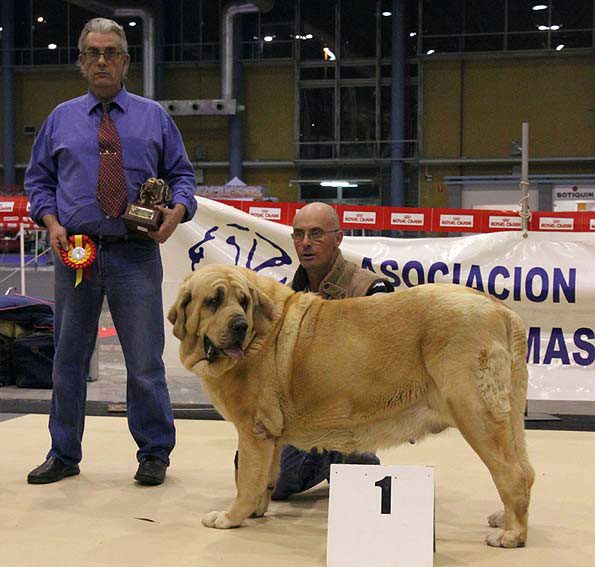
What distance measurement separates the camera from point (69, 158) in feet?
12.3

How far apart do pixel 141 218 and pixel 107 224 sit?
0.61 feet

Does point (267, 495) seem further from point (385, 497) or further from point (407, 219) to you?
point (407, 219)

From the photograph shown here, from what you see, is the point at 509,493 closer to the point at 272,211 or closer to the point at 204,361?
the point at 204,361

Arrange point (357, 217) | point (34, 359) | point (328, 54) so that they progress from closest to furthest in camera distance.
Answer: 1. point (34, 359)
2. point (357, 217)
3. point (328, 54)

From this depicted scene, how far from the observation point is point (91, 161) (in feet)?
12.1

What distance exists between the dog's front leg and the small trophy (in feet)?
3.57

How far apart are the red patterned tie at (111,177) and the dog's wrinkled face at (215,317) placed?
0.84 metres

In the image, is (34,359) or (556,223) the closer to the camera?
(34,359)

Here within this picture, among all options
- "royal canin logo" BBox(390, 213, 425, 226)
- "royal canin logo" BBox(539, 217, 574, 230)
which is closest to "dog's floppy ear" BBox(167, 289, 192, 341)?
"royal canin logo" BBox(390, 213, 425, 226)

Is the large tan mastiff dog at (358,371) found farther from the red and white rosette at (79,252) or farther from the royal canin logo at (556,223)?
the royal canin logo at (556,223)

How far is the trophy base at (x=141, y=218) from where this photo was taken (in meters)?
3.62

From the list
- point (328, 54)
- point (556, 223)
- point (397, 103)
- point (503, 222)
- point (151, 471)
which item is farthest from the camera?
point (328, 54)

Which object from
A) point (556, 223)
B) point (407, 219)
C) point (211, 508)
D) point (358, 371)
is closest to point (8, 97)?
point (407, 219)

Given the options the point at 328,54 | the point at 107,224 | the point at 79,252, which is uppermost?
the point at 328,54
